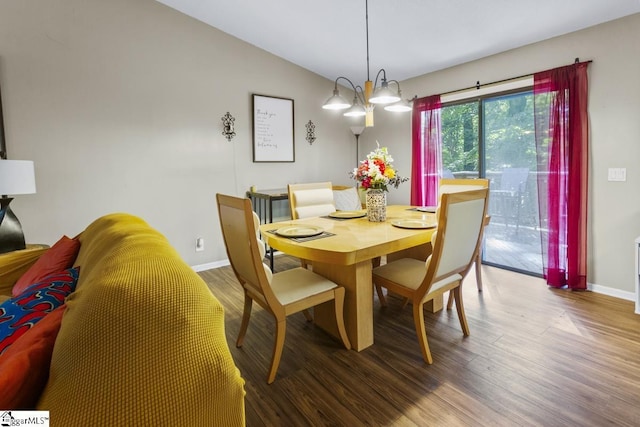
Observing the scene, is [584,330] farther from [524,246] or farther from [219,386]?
[219,386]

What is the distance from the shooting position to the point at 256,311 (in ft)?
8.91

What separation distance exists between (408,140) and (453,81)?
88 cm

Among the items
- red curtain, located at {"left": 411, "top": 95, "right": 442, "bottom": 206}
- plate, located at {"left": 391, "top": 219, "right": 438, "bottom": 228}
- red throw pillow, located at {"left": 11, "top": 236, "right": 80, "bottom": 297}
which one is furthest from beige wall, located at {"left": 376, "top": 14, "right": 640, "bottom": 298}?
red throw pillow, located at {"left": 11, "top": 236, "right": 80, "bottom": 297}

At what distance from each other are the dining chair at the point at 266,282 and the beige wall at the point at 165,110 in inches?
72.9

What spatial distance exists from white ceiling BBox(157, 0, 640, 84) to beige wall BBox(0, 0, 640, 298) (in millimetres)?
181

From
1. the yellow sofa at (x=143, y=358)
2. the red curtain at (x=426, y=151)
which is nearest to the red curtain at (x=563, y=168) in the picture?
the red curtain at (x=426, y=151)

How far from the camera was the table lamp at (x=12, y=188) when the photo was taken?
→ 2.16 m

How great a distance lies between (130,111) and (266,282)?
2.57 metres

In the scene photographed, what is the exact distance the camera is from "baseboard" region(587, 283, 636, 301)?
107 inches

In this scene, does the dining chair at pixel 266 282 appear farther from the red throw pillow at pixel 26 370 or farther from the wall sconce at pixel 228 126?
the wall sconce at pixel 228 126

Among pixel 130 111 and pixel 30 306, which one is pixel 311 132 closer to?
pixel 130 111

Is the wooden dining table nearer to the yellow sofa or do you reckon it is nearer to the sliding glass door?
the yellow sofa

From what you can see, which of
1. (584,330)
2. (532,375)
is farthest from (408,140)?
(532,375)

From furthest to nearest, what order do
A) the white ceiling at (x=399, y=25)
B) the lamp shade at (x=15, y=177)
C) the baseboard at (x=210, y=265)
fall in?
the baseboard at (x=210, y=265) < the white ceiling at (x=399, y=25) < the lamp shade at (x=15, y=177)
